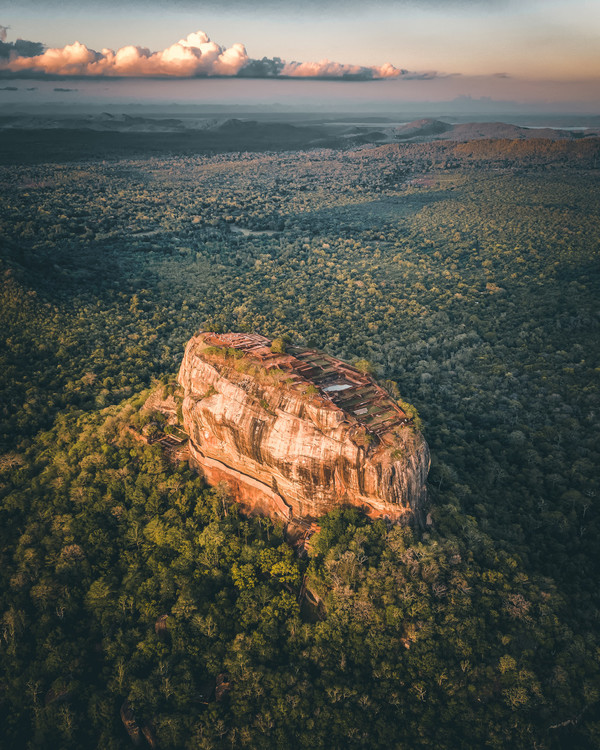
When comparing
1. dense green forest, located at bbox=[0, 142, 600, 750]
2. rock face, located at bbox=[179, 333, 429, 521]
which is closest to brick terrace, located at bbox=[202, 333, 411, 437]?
rock face, located at bbox=[179, 333, 429, 521]

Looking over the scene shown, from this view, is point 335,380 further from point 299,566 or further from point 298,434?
point 299,566

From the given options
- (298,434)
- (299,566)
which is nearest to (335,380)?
(298,434)

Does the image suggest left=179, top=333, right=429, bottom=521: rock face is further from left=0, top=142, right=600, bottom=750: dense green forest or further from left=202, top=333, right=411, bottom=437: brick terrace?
left=0, top=142, right=600, bottom=750: dense green forest

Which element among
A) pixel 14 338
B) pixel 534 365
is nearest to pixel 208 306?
pixel 14 338

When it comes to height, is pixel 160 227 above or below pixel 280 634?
above

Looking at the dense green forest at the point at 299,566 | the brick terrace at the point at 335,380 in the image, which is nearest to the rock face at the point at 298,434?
the brick terrace at the point at 335,380

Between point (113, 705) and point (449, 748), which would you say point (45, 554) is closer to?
point (113, 705)

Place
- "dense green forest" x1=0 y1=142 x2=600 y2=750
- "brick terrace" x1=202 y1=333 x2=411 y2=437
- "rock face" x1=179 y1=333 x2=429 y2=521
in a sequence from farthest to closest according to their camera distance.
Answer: "brick terrace" x1=202 y1=333 x2=411 y2=437
"rock face" x1=179 y1=333 x2=429 y2=521
"dense green forest" x1=0 y1=142 x2=600 y2=750

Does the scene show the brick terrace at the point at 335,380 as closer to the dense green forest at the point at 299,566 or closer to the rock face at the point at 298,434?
the rock face at the point at 298,434
